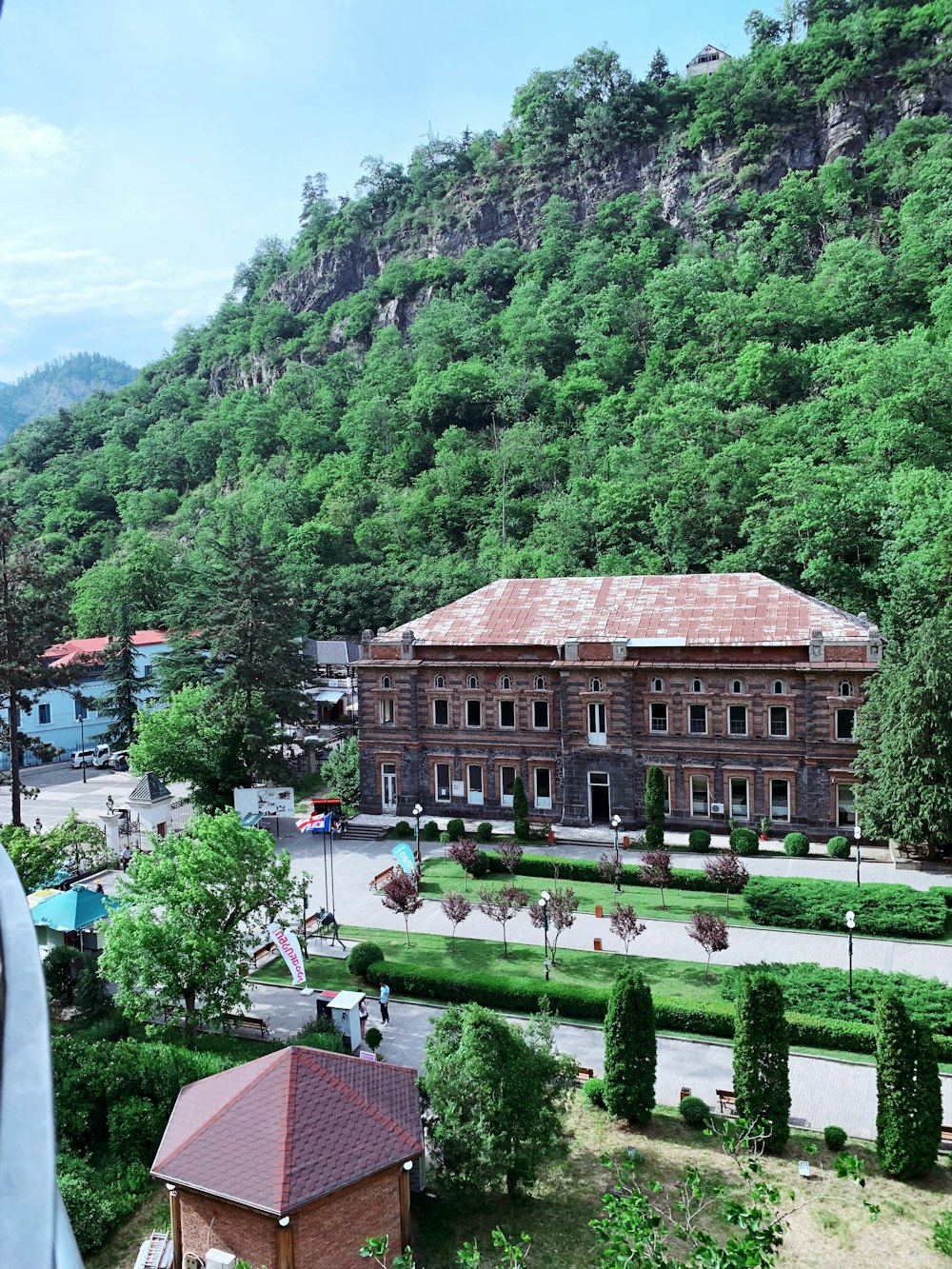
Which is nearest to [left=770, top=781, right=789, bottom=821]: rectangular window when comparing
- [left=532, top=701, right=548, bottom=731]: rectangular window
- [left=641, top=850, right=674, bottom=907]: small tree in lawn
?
[left=641, top=850, right=674, bottom=907]: small tree in lawn

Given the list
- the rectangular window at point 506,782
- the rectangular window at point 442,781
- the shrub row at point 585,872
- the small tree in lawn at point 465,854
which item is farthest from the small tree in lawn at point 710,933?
the rectangular window at point 442,781

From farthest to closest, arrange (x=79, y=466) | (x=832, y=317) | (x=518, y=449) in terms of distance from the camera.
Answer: (x=79, y=466)
(x=518, y=449)
(x=832, y=317)

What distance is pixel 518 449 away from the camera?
72.7 metres

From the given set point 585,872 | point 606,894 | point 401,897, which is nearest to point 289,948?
point 401,897

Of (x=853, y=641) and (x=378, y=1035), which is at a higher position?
(x=853, y=641)

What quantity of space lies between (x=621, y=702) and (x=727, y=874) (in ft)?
30.8

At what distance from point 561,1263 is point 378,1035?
23.4 feet

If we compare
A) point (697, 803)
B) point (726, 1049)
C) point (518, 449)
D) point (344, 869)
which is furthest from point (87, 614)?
point (726, 1049)

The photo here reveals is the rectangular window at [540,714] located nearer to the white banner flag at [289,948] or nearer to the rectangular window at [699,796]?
the rectangular window at [699,796]

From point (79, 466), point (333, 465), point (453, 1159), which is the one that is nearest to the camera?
point (453, 1159)

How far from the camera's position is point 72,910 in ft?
82.7

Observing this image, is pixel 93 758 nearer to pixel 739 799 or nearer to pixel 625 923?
pixel 739 799

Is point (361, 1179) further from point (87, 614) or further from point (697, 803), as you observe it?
point (87, 614)

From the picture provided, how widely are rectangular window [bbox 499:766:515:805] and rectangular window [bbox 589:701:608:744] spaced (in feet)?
12.1
